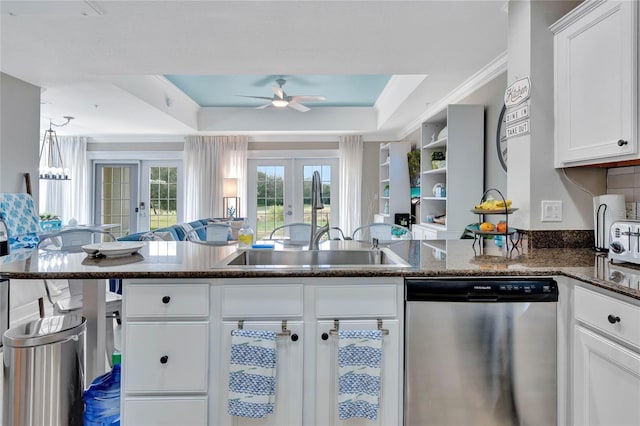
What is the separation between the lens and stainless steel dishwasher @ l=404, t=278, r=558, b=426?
1.39 metres

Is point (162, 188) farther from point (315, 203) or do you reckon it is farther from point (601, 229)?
point (601, 229)

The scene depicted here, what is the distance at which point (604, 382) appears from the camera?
1.22 metres

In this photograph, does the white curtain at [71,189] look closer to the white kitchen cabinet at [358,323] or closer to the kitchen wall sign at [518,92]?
the white kitchen cabinet at [358,323]

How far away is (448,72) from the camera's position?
3.39 metres

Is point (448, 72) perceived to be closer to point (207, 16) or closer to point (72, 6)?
point (207, 16)

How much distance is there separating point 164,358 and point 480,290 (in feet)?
4.20

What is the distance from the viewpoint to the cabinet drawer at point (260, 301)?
1.41 metres

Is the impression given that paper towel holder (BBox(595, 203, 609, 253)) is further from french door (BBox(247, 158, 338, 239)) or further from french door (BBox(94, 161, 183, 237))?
french door (BBox(94, 161, 183, 237))

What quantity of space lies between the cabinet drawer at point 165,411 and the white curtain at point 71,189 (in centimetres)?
668

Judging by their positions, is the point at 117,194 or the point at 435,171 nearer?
the point at 435,171

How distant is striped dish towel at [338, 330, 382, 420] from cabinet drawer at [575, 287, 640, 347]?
77cm

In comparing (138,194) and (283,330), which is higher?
(138,194)

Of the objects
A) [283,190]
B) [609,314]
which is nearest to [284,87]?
[283,190]

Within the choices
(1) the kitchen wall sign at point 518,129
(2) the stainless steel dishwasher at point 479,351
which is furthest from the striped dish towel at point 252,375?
(1) the kitchen wall sign at point 518,129
